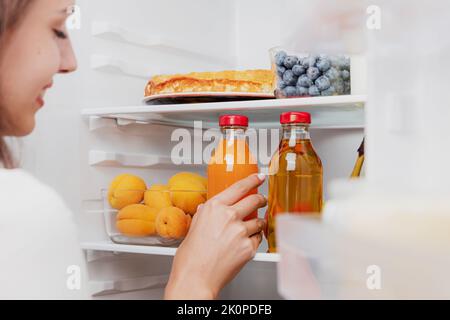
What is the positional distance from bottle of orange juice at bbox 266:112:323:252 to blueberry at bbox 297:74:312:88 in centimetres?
9

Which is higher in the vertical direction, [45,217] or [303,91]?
[303,91]

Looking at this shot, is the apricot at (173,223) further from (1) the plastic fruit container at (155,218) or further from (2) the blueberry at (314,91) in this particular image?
(2) the blueberry at (314,91)

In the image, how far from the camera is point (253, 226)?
1.09 m

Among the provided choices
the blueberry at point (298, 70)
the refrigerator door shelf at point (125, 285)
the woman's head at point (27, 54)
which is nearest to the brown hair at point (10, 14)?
the woman's head at point (27, 54)

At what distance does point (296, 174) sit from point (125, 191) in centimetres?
36

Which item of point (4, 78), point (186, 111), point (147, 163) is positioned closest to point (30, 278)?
point (4, 78)

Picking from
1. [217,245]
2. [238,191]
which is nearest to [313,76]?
[238,191]

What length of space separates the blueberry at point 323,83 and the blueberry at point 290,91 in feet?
0.15

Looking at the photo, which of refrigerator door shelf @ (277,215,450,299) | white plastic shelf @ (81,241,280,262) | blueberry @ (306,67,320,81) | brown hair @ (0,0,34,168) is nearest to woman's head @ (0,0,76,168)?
brown hair @ (0,0,34,168)

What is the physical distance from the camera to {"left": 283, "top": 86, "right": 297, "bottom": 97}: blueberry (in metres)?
1.16

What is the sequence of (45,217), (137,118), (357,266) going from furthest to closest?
1. (137,118)
2. (45,217)
3. (357,266)

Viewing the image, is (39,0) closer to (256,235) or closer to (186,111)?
(186,111)

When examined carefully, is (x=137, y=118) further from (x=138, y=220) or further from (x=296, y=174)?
(x=296, y=174)

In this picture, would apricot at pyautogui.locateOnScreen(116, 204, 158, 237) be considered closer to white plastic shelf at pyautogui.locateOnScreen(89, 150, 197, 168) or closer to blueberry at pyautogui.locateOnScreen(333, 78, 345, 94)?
white plastic shelf at pyautogui.locateOnScreen(89, 150, 197, 168)
